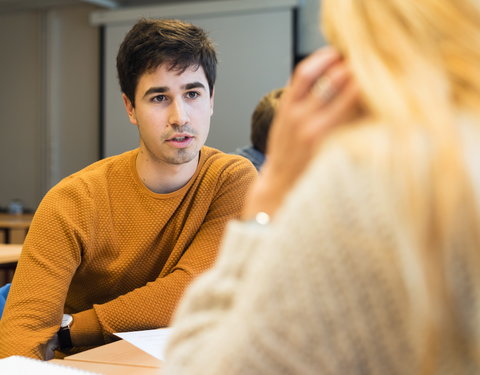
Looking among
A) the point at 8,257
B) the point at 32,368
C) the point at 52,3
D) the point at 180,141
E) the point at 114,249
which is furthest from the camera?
the point at 52,3

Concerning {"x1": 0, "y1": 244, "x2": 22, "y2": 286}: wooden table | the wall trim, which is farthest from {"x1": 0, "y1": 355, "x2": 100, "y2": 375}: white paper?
the wall trim

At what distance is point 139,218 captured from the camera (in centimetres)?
177

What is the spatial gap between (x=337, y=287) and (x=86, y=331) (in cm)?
115

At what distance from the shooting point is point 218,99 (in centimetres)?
581

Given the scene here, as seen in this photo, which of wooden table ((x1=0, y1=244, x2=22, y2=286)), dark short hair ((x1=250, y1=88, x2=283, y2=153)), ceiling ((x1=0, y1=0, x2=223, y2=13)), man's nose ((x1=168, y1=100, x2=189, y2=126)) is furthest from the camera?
ceiling ((x1=0, y1=0, x2=223, y2=13))

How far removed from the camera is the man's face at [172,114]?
1.83 metres

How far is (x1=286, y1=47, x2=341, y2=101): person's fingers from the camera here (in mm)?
640

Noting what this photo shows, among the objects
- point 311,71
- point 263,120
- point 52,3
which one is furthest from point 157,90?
point 52,3

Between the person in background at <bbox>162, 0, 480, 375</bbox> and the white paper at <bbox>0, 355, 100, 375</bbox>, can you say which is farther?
the white paper at <bbox>0, 355, 100, 375</bbox>

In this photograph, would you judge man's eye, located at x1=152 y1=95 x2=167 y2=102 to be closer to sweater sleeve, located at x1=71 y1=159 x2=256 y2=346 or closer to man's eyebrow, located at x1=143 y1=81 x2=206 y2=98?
man's eyebrow, located at x1=143 y1=81 x2=206 y2=98

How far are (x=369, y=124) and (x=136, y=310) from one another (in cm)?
115

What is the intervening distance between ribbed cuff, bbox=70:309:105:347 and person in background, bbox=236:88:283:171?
76.5 inches

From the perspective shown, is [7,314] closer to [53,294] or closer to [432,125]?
[53,294]

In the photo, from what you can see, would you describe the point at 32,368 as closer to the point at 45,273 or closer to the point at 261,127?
the point at 45,273
